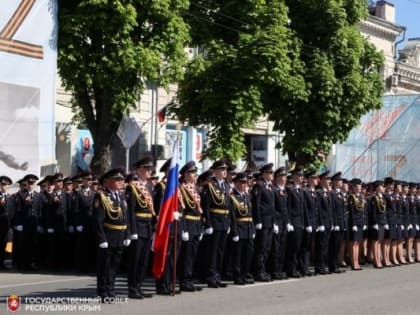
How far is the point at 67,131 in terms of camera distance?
1057 inches

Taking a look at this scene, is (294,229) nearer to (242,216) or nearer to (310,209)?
(310,209)

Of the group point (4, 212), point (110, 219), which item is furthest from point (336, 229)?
point (4, 212)

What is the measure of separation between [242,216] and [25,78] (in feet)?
20.5

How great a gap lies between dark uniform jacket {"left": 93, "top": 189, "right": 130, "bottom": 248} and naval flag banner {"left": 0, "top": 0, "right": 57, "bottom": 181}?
19.8 feet

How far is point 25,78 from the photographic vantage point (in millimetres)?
17641

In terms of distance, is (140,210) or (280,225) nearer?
(140,210)

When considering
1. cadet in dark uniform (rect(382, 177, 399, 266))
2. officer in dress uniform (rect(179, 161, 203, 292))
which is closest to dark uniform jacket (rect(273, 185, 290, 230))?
officer in dress uniform (rect(179, 161, 203, 292))

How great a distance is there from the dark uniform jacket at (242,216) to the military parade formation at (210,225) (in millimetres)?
18

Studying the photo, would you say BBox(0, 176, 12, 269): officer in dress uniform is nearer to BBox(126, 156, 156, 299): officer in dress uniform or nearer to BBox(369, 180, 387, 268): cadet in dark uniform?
BBox(126, 156, 156, 299): officer in dress uniform

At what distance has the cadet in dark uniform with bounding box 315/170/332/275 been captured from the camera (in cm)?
1589

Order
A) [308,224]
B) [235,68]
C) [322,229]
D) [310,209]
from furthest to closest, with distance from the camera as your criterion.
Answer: [235,68] → [322,229] → [310,209] → [308,224]

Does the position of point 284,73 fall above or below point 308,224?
above

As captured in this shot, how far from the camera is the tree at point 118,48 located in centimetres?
1659

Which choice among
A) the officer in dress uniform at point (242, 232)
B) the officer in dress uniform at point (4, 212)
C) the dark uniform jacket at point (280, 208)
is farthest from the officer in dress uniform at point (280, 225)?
the officer in dress uniform at point (4, 212)
